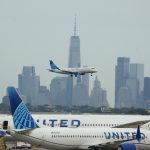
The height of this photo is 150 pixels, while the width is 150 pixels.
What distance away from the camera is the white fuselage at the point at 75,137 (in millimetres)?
63625

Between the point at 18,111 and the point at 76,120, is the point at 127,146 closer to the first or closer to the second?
the point at 18,111

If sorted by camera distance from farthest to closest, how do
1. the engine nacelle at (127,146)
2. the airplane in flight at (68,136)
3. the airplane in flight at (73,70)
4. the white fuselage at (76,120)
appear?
the airplane in flight at (73,70)
the white fuselage at (76,120)
the airplane in flight at (68,136)
the engine nacelle at (127,146)

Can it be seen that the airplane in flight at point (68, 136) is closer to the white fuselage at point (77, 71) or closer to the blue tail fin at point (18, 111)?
the blue tail fin at point (18, 111)

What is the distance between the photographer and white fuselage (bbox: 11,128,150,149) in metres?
63.6

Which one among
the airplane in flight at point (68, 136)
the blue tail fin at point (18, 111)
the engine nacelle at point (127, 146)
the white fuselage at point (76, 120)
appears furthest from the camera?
the white fuselage at point (76, 120)

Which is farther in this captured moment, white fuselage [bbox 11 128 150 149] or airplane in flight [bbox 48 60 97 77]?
airplane in flight [bbox 48 60 97 77]

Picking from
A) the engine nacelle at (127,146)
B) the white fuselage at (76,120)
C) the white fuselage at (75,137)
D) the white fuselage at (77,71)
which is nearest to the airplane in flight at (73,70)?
the white fuselage at (77,71)

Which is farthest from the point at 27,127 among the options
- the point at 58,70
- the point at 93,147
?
the point at 58,70

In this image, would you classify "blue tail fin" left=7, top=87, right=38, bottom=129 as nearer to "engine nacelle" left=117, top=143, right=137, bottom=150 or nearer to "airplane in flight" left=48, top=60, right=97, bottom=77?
"engine nacelle" left=117, top=143, right=137, bottom=150

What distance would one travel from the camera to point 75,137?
6494 centimetres

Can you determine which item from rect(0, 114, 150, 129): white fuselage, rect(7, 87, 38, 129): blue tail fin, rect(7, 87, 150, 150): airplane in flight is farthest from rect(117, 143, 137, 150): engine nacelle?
rect(0, 114, 150, 129): white fuselage

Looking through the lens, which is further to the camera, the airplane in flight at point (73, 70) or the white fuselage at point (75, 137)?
the airplane in flight at point (73, 70)

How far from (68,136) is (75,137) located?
749 millimetres

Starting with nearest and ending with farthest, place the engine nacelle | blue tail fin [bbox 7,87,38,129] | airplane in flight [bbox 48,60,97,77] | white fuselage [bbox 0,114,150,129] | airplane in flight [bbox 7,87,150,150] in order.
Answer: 1. the engine nacelle
2. airplane in flight [bbox 7,87,150,150]
3. blue tail fin [bbox 7,87,38,129]
4. white fuselage [bbox 0,114,150,129]
5. airplane in flight [bbox 48,60,97,77]
